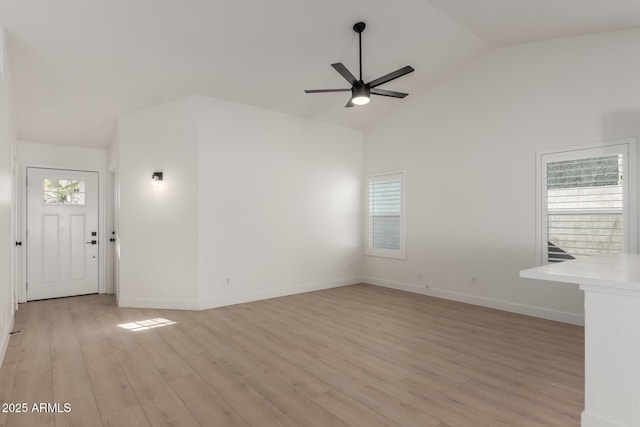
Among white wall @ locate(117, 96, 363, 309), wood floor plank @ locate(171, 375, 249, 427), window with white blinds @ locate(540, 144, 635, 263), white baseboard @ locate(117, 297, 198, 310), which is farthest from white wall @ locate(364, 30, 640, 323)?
wood floor plank @ locate(171, 375, 249, 427)

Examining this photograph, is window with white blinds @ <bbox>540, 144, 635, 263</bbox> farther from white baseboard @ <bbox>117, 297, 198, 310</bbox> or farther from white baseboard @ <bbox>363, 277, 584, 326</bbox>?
white baseboard @ <bbox>117, 297, 198, 310</bbox>

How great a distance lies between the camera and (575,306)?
428cm

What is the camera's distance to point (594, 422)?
192 centimetres

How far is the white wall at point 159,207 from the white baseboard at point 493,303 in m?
3.45

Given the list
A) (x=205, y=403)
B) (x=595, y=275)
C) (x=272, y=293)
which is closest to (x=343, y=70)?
(x=595, y=275)

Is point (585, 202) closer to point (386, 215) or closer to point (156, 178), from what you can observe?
point (386, 215)

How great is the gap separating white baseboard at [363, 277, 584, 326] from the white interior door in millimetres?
5172

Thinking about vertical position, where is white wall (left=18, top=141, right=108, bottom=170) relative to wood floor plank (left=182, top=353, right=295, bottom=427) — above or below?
above

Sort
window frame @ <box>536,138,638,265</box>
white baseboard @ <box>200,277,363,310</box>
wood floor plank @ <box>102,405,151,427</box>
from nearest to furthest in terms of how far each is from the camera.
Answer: wood floor plank @ <box>102,405,151,427</box> < window frame @ <box>536,138,638,265</box> < white baseboard @ <box>200,277,363,310</box>

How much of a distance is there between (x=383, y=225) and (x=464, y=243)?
167cm

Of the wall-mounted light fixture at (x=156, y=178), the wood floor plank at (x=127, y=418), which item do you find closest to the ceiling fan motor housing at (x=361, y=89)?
the wall-mounted light fixture at (x=156, y=178)

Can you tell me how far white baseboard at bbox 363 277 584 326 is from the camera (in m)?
4.34

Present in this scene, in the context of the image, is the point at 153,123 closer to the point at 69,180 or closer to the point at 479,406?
the point at 69,180

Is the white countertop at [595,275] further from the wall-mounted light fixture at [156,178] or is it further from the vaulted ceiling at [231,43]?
the wall-mounted light fixture at [156,178]
